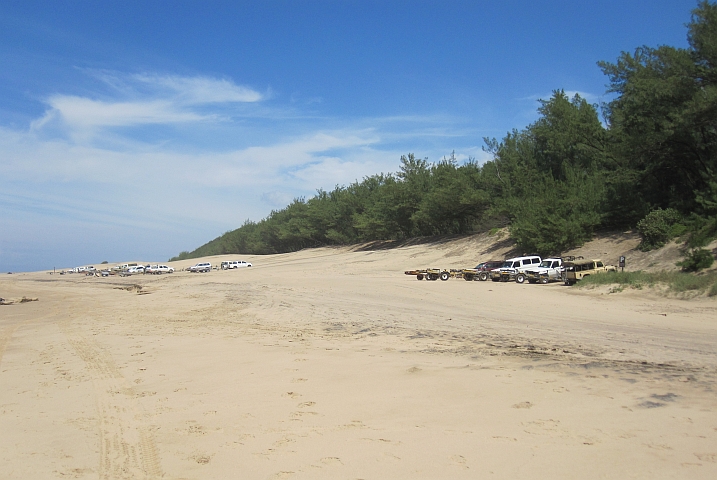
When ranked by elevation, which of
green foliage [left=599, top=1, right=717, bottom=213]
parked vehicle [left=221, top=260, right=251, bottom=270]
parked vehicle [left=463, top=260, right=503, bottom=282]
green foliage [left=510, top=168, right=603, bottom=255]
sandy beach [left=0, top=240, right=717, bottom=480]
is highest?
green foliage [left=599, top=1, right=717, bottom=213]

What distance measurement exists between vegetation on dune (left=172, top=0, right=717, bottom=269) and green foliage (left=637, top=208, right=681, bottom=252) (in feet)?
0.19

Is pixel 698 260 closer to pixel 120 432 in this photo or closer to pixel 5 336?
pixel 120 432

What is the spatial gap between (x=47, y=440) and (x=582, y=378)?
7.68 metres

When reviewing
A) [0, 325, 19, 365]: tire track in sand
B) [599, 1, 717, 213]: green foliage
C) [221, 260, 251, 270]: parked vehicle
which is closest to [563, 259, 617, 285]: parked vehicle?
[599, 1, 717, 213]: green foliage

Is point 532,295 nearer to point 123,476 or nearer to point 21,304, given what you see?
point 123,476

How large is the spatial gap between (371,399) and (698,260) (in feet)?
77.2

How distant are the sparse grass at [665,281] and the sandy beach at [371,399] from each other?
3816 mm

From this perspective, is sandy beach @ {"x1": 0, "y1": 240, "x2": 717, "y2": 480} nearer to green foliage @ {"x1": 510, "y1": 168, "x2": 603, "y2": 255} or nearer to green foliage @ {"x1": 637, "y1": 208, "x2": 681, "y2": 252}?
green foliage @ {"x1": 637, "y1": 208, "x2": 681, "y2": 252}

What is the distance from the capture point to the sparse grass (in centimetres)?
2080

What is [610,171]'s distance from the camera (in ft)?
128

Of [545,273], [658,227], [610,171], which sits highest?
[610,171]

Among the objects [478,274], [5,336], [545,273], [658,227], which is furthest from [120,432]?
[658,227]

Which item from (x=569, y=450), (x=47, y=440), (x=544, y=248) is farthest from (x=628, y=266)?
(x=47, y=440)

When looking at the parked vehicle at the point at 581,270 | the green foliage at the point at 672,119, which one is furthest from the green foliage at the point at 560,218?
the parked vehicle at the point at 581,270
